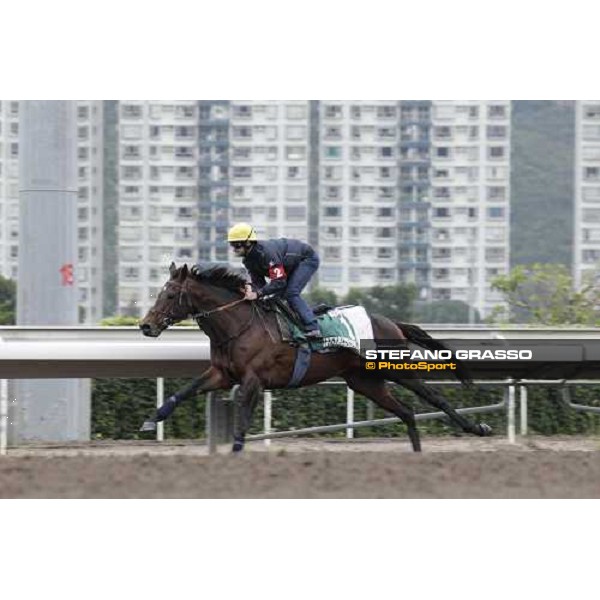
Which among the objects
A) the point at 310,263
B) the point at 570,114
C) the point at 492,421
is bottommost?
the point at 492,421

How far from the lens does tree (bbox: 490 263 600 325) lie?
1580 centimetres

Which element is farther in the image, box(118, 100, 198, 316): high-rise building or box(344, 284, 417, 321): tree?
box(118, 100, 198, 316): high-rise building

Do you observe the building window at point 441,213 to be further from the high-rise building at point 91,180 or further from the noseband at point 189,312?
the noseband at point 189,312

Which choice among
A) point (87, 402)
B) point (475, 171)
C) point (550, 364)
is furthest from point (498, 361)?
point (475, 171)

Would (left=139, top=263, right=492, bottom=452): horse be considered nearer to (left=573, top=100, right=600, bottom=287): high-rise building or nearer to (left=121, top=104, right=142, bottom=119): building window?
(left=573, top=100, right=600, bottom=287): high-rise building

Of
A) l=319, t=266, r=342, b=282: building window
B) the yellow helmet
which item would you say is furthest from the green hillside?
the yellow helmet

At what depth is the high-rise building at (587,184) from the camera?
2673 cm

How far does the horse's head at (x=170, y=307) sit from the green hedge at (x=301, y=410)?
99.8 inches

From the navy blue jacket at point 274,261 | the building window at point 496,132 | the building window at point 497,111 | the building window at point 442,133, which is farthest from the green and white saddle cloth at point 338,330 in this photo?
the building window at point 497,111

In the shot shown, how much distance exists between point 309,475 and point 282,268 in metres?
1.60

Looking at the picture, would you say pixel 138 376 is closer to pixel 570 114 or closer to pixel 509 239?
pixel 509 239

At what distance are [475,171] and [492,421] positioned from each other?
17037 millimetres

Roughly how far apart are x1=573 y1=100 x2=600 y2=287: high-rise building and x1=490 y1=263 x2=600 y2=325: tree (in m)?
6.67

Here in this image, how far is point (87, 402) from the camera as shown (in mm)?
11289
